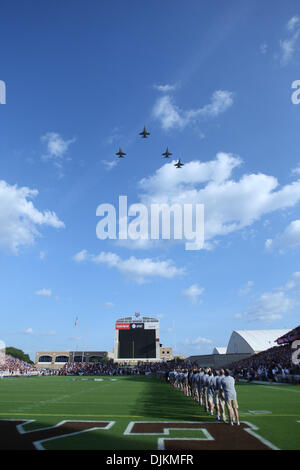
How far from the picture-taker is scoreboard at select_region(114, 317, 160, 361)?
62.3 metres

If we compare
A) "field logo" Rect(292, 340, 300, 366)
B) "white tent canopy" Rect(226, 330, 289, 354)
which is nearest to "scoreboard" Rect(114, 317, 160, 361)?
"white tent canopy" Rect(226, 330, 289, 354)

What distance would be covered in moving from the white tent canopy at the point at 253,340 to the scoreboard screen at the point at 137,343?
24439 mm

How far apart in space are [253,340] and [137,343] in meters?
29.5

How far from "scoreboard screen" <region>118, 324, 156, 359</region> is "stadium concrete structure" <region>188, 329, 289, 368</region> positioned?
12161 millimetres

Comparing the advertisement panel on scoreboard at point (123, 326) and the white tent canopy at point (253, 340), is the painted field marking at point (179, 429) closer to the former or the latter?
the advertisement panel on scoreboard at point (123, 326)

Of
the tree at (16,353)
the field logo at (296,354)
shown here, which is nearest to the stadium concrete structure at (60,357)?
the tree at (16,353)

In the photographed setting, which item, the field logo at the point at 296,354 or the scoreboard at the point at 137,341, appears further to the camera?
the scoreboard at the point at 137,341

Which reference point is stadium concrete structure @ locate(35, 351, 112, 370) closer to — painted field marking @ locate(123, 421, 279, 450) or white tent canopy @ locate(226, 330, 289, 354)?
white tent canopy @ locate(226, 330, 289, 354)

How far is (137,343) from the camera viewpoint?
62.8m

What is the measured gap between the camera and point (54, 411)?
11125mm

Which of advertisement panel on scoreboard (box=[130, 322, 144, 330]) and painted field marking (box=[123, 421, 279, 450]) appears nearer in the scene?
painted field marking (box=[123, 421, 279, 450])

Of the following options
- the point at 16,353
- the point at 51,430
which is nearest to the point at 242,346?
the point at 51,430

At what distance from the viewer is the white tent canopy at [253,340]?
241 feet
